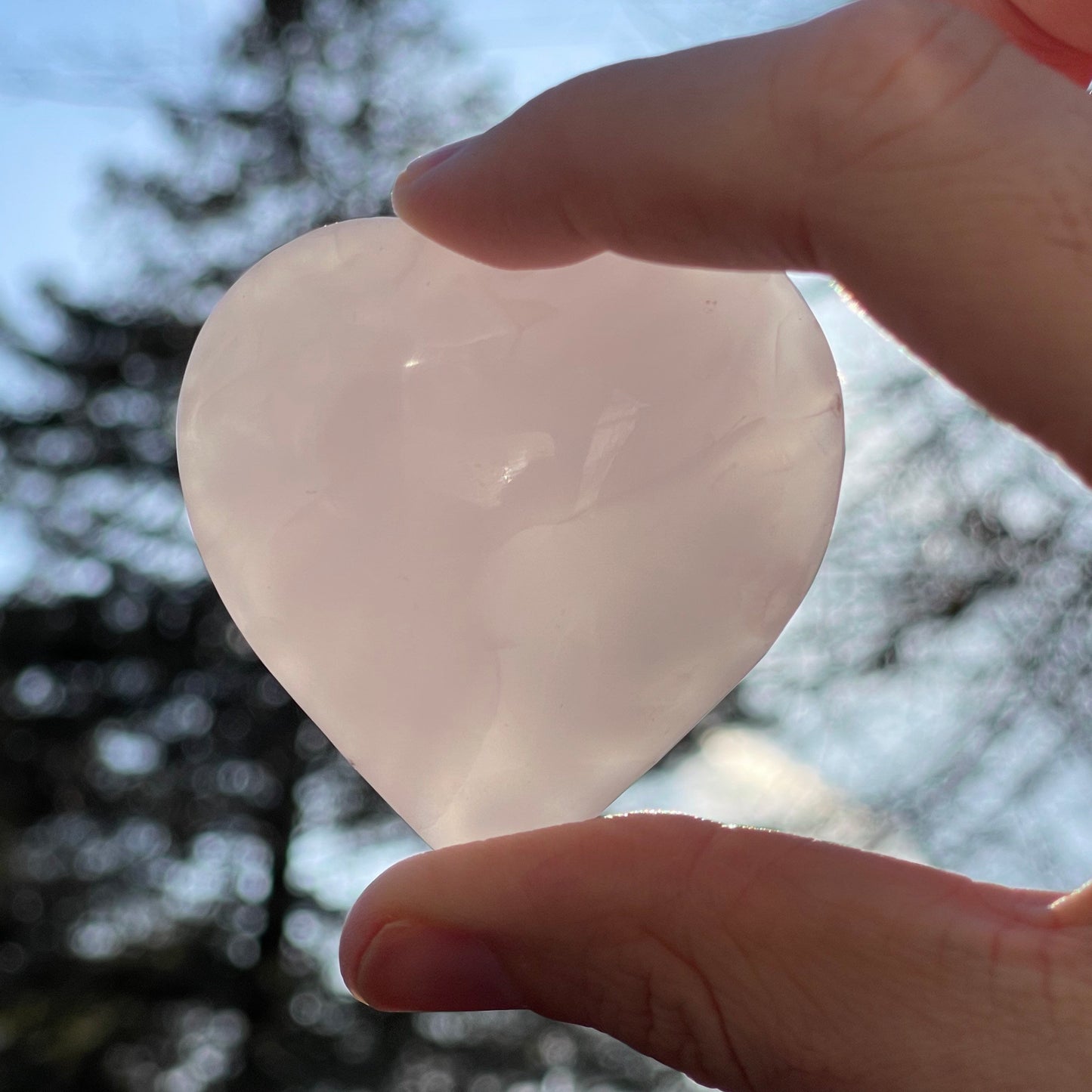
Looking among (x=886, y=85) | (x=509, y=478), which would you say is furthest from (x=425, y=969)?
(x=886, y=85)

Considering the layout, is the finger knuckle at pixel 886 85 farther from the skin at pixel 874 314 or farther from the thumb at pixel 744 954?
the thumb at pixel 744 954

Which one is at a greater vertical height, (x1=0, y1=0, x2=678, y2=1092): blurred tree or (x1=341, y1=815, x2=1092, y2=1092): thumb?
(x1=341, y1=815, x2=1092, y2=1092): thumb

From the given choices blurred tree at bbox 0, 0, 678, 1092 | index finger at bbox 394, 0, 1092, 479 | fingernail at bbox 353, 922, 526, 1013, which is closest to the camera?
index finger at bbox 394, 0, 1092, 479

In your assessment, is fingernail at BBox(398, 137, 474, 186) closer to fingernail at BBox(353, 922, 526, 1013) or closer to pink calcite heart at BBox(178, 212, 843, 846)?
pink calcite heart at BBox(178, 212, 843, 846)

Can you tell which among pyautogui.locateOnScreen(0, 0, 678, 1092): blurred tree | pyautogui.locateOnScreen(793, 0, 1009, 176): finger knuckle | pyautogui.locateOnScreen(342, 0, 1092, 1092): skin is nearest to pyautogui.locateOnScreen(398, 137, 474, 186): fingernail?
pyautogui.locateOnScreen(342, 0, 1092, 1092): skin

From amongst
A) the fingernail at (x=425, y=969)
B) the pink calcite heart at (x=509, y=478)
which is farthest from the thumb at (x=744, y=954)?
the pink calcite heart at (x=509, y=478)

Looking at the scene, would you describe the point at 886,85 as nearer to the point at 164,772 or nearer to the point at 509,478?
the point at 509,478

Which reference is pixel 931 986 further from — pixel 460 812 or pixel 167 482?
pixel 167 482
